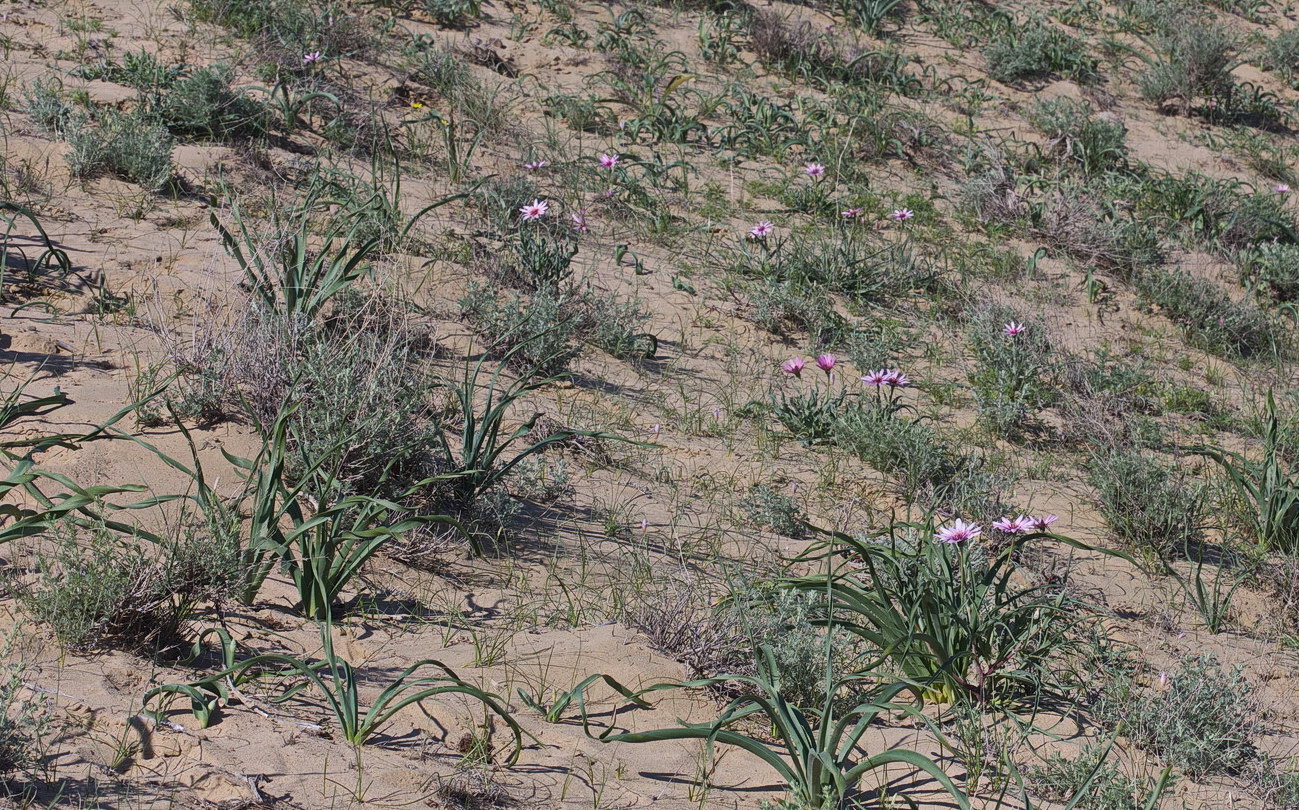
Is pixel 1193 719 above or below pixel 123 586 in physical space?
below

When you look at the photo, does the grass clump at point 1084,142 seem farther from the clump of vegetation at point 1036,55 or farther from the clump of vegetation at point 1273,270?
the clump of vegetation at point 1273,270

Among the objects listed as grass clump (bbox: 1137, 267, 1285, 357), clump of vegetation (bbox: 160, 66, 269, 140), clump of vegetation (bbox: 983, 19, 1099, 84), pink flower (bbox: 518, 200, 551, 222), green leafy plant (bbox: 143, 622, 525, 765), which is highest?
clump of vegetation (bbox: 983, 19, 1099, 84)

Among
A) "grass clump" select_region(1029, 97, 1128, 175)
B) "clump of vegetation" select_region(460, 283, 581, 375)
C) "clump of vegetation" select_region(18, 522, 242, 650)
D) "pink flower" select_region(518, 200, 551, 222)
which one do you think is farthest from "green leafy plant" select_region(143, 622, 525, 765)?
"grass clump" select_region(1029, 97, 1128, 175)

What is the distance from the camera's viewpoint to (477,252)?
19.6ft

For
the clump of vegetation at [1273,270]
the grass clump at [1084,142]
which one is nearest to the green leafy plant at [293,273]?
the grass clump at [1084,142]

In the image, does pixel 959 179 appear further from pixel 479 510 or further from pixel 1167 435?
pixel 479 510

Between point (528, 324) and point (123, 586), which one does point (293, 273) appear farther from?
point (123, 586)

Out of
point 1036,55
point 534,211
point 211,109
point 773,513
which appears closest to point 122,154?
point 211,109

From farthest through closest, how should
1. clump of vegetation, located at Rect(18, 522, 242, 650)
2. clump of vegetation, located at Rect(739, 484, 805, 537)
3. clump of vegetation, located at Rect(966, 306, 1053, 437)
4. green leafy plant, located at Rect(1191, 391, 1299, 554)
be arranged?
clump of vegetation, located at Rect(966, 306, 1053, 437)
green leafy plant, located at Rect(1191, 391, 1299, 554)
clump of vegetation, located at Rect(739, 484, 805, 537)
clump of vegetation, located at Rect(18, 522, 242, 650)

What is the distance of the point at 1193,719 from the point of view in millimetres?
3459

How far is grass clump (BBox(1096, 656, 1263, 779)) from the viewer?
11.1 ft

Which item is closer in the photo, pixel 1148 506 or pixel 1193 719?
pixel 1193 719

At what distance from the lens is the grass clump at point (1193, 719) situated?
3.37 m

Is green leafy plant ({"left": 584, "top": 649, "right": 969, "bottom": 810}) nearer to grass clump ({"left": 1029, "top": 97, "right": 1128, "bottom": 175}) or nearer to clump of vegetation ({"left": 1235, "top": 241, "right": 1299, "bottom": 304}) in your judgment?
clump of vegetation ({"left": 1235, "top": 241, "right": 1299, "bottom": 304})
